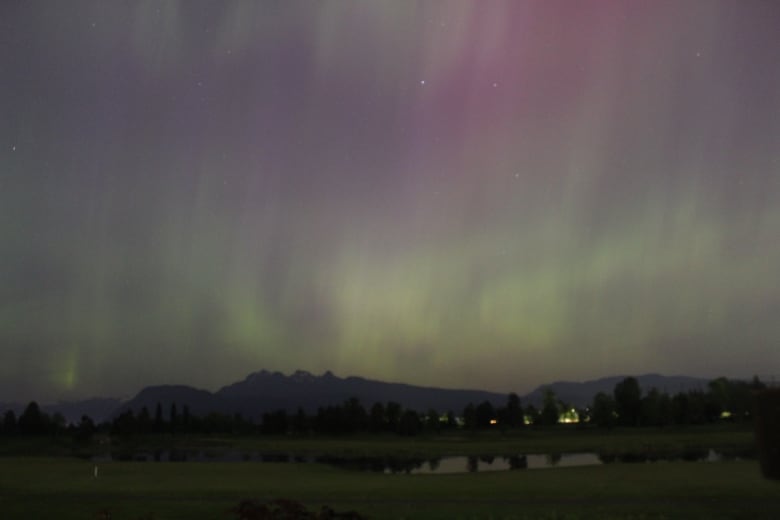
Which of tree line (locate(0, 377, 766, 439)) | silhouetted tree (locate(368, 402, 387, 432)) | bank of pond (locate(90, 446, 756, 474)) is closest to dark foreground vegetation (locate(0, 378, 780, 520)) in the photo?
bank of pond (locate(90, 446, 756, 474))

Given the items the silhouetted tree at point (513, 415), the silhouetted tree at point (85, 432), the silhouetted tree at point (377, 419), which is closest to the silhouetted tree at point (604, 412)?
the silhouetted tree at point (513, 415)

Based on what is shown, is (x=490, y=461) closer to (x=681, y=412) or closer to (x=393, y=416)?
(x=681, y=412)

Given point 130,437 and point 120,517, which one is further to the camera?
point 130,437

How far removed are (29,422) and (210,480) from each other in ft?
502

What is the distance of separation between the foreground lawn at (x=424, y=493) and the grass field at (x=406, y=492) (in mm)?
53

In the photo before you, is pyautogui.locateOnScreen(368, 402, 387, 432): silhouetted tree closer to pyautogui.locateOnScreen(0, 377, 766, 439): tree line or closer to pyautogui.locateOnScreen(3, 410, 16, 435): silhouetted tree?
pyautogui.locateOnScreen(0, 377, 766, 439): tree line

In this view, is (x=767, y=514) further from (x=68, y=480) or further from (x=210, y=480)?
(x=68, y=480)

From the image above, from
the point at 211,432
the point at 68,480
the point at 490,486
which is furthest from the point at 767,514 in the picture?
the point at 211,432

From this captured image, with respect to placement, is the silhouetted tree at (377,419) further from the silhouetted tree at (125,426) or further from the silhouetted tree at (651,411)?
the silhouetted tree at (651,411)

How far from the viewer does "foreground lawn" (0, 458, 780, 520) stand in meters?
31.8

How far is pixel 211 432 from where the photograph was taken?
197375 millimetres

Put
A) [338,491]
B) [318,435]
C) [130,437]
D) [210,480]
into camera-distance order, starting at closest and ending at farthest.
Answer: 1. [338,491]
2. [210,480]
3. [130,437]
4. [318,435]

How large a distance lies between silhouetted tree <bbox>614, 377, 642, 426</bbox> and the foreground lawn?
120 m

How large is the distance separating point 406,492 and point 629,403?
142712 mm
